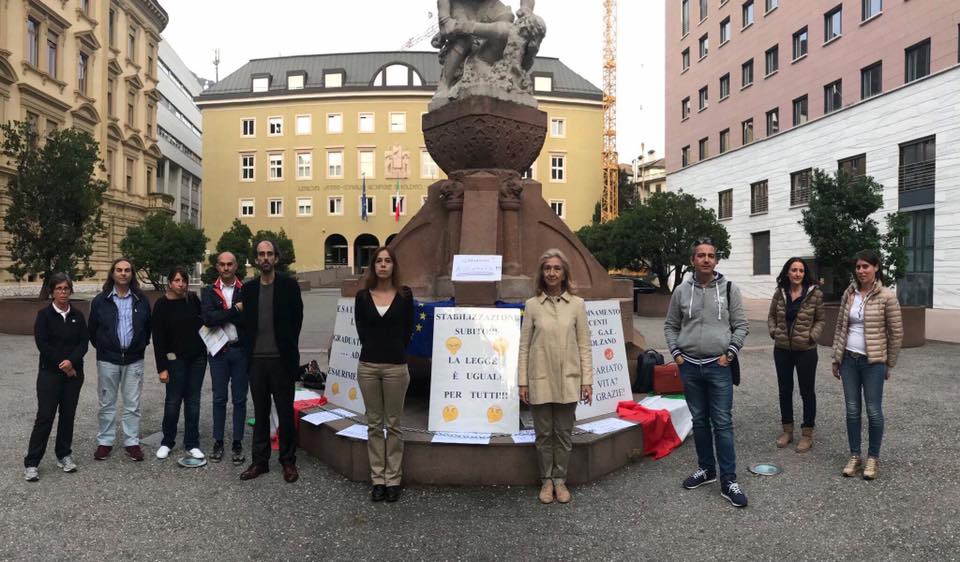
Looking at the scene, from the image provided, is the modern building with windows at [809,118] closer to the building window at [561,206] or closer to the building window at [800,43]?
the building window at [800,43]

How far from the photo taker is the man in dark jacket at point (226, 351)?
526 centimetres

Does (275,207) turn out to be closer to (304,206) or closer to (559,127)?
(304,206)

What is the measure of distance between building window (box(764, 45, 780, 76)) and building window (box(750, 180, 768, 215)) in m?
5.43

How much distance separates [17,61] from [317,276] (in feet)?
69.1

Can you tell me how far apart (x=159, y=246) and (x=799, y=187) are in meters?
27.3

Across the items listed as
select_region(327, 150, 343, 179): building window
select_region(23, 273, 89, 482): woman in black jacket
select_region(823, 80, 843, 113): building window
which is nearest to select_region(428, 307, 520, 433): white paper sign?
select_region(23, 273, 89, 482): woman in black jacket

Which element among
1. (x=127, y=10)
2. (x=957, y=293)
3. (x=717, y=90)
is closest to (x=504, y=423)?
(x=957, y=293)

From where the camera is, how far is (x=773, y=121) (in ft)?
105

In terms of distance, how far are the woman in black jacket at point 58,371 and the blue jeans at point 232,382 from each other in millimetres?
1036

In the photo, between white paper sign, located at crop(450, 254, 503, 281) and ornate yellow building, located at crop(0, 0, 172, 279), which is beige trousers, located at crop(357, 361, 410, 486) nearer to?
white paper sign, located at crop(450, 254, 503, 281)

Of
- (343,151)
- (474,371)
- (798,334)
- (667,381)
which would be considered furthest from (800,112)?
(343,151)

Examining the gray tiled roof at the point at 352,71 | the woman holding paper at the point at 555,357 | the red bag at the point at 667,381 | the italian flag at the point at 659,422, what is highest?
the gray tiled roof at the point at 352,71

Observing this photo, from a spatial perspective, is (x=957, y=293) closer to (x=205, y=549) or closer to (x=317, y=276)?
(x=205, y=549)

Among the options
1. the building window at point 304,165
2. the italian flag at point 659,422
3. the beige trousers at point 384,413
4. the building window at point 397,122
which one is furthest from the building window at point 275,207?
the beige trousers at point 384,413
